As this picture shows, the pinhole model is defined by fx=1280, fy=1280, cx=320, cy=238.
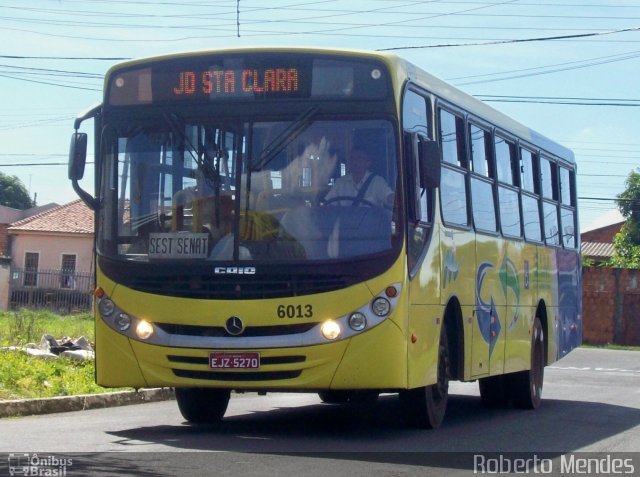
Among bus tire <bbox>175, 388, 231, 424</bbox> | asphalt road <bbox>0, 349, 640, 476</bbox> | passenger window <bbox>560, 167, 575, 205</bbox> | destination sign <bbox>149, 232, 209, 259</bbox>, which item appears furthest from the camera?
passenger window <bbox>560, 167, 575, 205</bbox>

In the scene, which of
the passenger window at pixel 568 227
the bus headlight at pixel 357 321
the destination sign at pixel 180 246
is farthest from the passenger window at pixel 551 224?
the destination sign at pixel 180 246

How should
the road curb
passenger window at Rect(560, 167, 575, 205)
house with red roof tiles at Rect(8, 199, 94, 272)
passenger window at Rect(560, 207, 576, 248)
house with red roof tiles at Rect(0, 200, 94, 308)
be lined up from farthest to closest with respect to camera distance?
house with red roof tiles at Rect(8, 199, 94, 272)
house with red roof tiles at Rect(0, 200, 94, 308)
passenger window at Rect(560, 207, 576, 248)
passenger window at Rect(560, 167, 575, 205)
the road curb

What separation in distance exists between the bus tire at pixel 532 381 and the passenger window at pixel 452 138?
4068mm

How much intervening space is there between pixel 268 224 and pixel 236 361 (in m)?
1.18

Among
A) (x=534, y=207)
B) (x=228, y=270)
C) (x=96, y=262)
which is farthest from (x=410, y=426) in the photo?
(x=534, y=207)

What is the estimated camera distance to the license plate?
10648 mm

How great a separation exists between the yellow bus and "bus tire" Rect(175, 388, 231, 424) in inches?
58.0

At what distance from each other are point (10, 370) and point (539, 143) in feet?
24.5

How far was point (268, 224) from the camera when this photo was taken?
35.4 ft

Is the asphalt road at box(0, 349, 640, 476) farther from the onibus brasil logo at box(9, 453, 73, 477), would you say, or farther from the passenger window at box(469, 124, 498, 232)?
the passenger window at box(469, 124, 498, 232)

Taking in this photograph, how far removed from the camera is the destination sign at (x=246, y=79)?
36.1ft

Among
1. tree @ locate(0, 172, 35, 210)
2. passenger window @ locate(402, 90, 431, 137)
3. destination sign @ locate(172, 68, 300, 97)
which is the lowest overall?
passenger window @ locate(402, 90, 431, 137)

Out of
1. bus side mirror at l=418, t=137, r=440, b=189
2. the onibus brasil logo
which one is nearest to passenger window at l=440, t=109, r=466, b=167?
bus side mirror at l=418, t=137, r=440, b=189

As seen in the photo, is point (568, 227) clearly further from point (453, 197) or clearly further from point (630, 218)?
point (630, 218)
